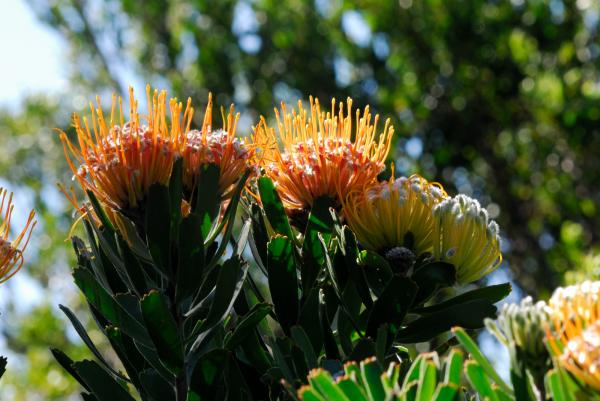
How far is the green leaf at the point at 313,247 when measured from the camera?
4.84 ft

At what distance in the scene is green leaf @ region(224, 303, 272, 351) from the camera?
1.32 meters

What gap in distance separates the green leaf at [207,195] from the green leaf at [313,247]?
161mm

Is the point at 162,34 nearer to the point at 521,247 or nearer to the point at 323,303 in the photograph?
the point at 521,247

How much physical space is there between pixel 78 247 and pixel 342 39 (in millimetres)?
7145

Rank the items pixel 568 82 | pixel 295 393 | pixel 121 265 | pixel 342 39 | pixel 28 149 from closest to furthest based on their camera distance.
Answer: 1. pixel 295 393
2. pixel 121 265
3. pixel 568 82
4. pixel 342 39
5. pixel 28 149

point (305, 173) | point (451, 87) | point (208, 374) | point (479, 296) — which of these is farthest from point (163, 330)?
point (451, 87)

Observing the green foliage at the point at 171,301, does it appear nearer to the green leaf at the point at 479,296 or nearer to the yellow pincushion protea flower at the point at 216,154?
the yellow pincushion protea flower at the point at 216,154

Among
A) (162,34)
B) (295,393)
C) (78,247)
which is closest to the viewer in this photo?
(295,393)

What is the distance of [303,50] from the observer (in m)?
8.67

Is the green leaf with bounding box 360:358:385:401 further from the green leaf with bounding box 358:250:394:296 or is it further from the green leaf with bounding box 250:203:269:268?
the green leaf with bounding box 250:203:269:268

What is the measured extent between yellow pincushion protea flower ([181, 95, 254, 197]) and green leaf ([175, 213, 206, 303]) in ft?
0.42

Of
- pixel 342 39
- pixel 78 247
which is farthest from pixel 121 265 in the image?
pixel 342 39

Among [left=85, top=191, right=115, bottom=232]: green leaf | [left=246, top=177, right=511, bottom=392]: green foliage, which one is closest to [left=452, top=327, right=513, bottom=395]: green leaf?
[left=246, top=177, right=511, bottom=392]: green foliage

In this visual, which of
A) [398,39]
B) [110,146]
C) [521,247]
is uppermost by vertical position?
[398,39]
